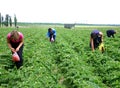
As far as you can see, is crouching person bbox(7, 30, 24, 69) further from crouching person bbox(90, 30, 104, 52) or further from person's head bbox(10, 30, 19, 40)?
crouching person bbox(90, 30, 104, 52)

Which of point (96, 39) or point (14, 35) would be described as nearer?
point (14, 35)

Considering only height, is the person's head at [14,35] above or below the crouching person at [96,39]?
above

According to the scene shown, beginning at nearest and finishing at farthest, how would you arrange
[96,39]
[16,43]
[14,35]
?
[14,35] → [16,43] → [96,39]

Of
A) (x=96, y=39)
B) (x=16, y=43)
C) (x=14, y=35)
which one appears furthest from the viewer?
(x=96, y=39)

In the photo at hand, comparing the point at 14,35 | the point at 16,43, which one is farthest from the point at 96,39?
the point at 14,35

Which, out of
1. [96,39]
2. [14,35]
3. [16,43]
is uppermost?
[14,35]

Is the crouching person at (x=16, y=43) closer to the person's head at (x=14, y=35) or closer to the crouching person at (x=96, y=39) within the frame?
the person's head at (x=14, y=35)

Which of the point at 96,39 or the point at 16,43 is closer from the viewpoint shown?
the point at 16,43

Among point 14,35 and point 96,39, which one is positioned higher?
point 14,35

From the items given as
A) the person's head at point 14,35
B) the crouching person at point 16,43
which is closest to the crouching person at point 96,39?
the crouching person at point 16,43

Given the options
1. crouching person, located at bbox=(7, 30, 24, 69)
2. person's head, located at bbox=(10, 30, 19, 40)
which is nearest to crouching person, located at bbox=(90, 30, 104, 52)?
crouching person, located at bbox=(7, 30, 24, 69)

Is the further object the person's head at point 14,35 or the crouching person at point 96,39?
the crouching person at point 96,39

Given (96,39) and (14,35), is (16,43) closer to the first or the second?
(14,35)
